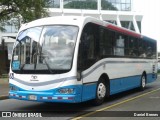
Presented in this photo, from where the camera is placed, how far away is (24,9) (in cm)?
2686

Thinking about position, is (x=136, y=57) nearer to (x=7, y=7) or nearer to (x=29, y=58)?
(x=29, y=58)

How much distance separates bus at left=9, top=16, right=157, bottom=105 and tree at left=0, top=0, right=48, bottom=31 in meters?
13.4

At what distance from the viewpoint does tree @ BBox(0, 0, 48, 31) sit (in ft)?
88.1

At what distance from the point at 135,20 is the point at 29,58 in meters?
77.7

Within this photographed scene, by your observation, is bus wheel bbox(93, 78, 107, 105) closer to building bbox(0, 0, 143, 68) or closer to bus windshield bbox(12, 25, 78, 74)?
bus windshield bbox(12, 25, 78, 74)

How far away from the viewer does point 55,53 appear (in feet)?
38.9

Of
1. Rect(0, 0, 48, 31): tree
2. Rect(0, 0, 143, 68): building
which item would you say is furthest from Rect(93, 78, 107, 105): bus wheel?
Rect(0, 0, 143, 68): building

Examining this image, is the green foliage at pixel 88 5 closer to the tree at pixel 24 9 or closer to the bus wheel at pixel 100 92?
the tree at pixel 24 9

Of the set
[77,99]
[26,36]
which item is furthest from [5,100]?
[77,99]

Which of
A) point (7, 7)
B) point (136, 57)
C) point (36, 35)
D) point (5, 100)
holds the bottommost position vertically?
point (5, 100)

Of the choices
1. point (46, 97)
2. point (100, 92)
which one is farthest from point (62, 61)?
point (100, 92)

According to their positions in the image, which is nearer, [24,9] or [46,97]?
[46,97]

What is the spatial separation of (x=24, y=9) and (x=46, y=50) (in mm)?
15419

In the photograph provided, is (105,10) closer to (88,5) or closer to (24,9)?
(88,5)
